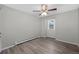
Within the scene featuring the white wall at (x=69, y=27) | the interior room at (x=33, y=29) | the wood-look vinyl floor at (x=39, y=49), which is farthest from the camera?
the white wall at (x=69, y=27)

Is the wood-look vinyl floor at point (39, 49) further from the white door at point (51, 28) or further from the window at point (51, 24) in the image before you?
the window at point (51, 24)

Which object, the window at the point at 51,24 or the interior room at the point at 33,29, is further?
the window at the point at 51,24

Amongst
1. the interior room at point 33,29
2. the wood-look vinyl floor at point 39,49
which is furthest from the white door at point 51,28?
the wood-look vinyl floor at point 39,49

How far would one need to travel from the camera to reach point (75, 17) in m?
3.18

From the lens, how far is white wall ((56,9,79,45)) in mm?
3182

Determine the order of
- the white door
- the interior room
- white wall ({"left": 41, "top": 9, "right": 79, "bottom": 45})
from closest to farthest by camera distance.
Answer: the interior room < white wall ({"left": 41, "top": 9, "right": 79, "bottom": 45}) < the white door

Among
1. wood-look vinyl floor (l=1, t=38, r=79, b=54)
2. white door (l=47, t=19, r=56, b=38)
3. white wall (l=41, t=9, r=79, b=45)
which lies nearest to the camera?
wood-look vinyl floor (l=1, t=38, r=79, b=54)

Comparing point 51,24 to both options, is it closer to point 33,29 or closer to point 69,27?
point 69,27

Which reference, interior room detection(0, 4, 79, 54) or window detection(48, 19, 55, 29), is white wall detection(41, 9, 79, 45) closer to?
interior room detection(0, 4, 79, 54)

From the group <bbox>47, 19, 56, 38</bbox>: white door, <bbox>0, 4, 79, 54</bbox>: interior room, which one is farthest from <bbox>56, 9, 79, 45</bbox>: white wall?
<bbox>47, 19, 56, 38</bbox>: white door

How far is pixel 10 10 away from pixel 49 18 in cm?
375

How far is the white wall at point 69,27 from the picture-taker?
3182mm
